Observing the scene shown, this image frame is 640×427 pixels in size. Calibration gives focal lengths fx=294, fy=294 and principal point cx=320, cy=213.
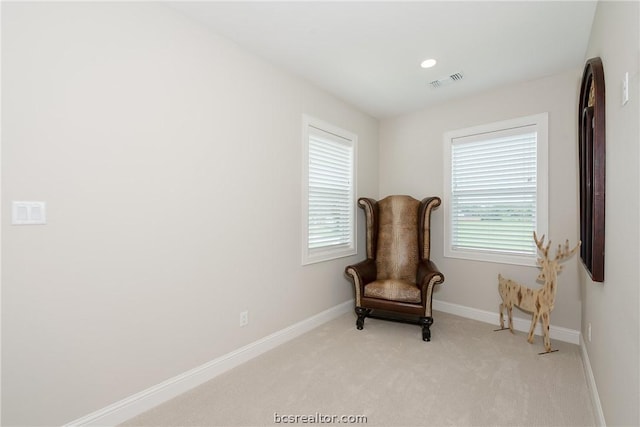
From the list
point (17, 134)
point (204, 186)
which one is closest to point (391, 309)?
point (204, 186)

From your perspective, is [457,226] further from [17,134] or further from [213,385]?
[17,134]

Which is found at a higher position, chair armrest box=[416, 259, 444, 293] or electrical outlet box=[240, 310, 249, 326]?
chair armrest box=[416, 259, 444, 293]

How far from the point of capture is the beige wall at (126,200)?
4.82ft

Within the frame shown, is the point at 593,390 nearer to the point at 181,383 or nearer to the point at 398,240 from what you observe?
the point at 398,240

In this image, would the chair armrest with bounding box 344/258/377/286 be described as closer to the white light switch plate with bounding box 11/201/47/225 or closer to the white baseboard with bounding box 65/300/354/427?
the white baseboard with bounding box 65/300/354/427

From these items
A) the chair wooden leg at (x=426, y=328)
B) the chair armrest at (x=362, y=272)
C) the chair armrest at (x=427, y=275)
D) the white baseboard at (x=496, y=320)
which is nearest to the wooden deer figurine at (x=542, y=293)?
the white baseboard at (x=496, y=320)

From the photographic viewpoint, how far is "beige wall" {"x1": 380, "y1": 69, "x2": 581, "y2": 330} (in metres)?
2.84

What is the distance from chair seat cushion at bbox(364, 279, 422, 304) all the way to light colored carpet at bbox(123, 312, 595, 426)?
39 cm

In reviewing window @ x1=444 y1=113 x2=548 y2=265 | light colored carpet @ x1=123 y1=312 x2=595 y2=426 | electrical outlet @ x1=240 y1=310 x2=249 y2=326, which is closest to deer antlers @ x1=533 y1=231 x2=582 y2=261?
window @ x1=444 y1=113 x2=548 y2=265

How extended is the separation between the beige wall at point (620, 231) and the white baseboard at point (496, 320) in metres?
1.19

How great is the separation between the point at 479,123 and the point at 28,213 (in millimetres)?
3929

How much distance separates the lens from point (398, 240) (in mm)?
3521

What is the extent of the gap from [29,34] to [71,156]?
0.60 m
